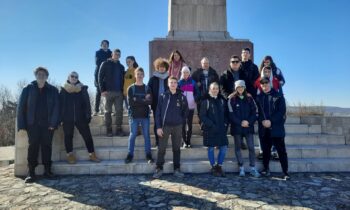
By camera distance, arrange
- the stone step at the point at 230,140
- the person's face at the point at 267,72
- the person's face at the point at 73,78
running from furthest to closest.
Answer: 1. the stone step at the point at 230,140
2. the person's face at the point at 267,72
3. the person's face at the point at 73,78

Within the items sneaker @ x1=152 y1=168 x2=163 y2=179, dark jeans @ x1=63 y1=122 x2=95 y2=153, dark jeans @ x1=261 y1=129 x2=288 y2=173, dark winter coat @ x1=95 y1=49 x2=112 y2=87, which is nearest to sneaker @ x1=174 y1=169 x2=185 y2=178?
sneaker @ x1=152 y1=168 x2=163 y2=179

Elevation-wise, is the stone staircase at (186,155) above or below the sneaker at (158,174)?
above

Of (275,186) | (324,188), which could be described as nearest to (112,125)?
(275,186)

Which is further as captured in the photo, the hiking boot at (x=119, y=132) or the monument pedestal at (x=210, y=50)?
the monument pedestal at (x=210, y=50)

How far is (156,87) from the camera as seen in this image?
5.75m

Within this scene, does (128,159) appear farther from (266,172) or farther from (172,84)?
(266,172)

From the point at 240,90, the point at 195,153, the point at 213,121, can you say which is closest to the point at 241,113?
the point at 240,90

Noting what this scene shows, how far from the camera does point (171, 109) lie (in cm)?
509

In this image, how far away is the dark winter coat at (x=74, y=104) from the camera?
5461 millimetres

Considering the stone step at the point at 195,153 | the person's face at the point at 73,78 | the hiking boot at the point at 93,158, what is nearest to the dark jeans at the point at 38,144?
the stone step at the point at 195,153

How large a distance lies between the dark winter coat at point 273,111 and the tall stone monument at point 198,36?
10.9 feet

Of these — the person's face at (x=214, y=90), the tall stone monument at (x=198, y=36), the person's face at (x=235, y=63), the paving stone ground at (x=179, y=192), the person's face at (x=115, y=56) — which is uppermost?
the tall stone monument at (x=198, y=36)

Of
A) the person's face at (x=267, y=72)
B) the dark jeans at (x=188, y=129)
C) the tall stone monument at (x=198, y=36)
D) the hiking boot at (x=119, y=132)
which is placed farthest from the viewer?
the tall stone monument at (x=198, y=36)

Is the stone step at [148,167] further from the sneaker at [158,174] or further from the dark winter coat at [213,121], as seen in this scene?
the dark winter coat at [213,121]
